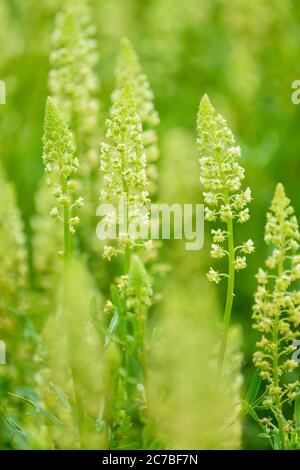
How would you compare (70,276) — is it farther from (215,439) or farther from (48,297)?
Answer: (48,297)

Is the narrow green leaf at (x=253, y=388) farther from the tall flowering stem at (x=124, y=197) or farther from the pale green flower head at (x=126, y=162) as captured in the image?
the pale green flower head at (x=126, y=162)

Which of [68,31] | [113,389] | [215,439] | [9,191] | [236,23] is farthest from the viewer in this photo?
[236,23]

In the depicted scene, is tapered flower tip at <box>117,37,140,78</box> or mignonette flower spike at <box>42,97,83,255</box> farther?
tapered flower tip at <box>117,37,140,78</box>

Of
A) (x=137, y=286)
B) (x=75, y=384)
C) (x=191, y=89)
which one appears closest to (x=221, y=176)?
(x=137, y=286)

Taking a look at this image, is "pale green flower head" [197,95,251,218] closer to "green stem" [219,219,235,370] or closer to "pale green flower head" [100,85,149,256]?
"green stem" [219,219,235,370]

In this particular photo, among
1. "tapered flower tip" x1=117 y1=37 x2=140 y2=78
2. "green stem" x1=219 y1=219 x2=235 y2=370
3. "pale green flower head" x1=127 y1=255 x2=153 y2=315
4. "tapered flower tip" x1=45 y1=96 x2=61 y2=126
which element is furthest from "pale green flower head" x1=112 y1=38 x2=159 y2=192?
"pale green flower head" x1=127 y1=255 x2=153 y2=315
